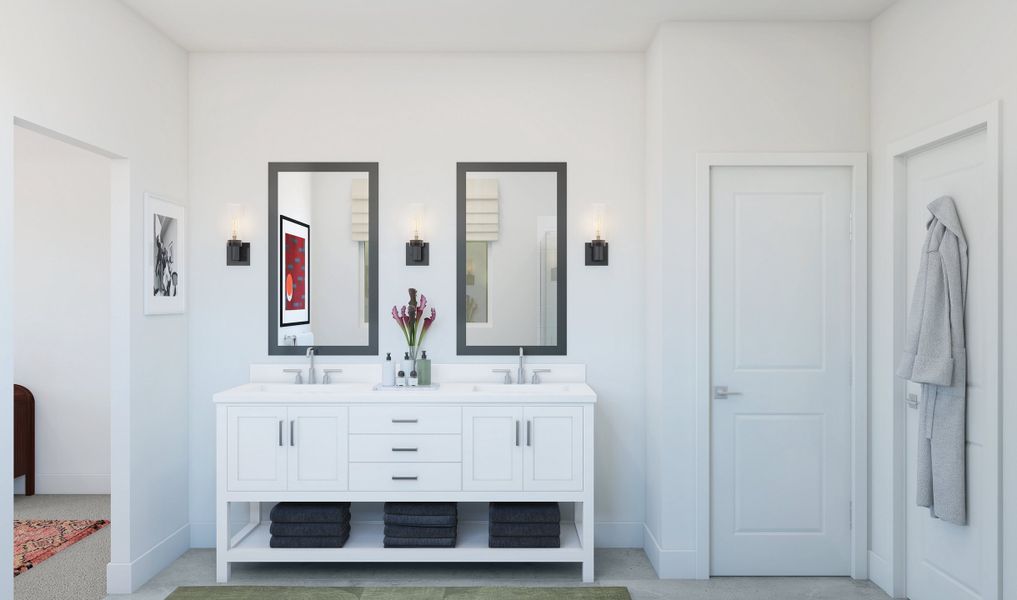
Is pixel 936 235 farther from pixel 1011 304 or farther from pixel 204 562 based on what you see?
pixel 204 562

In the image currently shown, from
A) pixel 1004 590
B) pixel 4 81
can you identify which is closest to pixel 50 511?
pixel 4 81

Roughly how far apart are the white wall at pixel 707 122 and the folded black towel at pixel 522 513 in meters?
0.58

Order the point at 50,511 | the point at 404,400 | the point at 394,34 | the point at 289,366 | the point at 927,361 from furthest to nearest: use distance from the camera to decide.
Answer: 1. the point at 50,511
2. the point at 289,366
3. the point at 394,34
4. the point at 404,400
5. the point at 927,361

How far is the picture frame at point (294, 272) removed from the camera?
12.5ft

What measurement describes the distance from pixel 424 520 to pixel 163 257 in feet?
6.41

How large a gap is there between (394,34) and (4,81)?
5.88 feet

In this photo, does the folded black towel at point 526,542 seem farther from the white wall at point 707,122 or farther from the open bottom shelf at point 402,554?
the white wall at point 707,122

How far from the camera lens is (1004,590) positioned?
253 cm

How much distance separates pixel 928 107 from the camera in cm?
296

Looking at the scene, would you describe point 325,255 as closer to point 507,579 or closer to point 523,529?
point 523,529

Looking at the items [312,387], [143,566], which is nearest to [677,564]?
[312,387]

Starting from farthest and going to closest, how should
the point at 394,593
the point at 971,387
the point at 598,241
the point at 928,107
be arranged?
1. the point at 598,241
2. the point at 394,593
3. the point at 928,107
4. the point at 971,387

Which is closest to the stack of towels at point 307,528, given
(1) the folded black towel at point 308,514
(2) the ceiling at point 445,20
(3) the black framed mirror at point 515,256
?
(1) the folded black towel at point 308,514

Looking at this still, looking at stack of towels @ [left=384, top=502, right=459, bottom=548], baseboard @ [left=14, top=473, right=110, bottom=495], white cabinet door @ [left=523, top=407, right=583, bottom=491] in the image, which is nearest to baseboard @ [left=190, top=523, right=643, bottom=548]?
white cabinet door @ [left=523, top=407, right=583, bottom=491]
